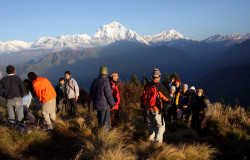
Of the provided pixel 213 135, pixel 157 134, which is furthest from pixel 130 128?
pixel 213 135

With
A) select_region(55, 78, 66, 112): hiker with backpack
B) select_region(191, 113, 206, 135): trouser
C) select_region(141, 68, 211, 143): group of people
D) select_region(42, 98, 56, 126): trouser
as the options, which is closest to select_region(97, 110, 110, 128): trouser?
select_region(141, 68, 211, 143): group of people

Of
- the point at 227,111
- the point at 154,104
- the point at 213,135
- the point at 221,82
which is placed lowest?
the point at 221,82

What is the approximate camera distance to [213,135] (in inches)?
203

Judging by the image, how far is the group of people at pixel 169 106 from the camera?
3.91 metres

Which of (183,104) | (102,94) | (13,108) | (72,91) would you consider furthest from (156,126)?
(13,108)

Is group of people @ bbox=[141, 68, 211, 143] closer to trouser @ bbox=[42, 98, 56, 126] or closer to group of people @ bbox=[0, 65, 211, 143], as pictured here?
group of people @ bbox=[0, 65, 211, 143]

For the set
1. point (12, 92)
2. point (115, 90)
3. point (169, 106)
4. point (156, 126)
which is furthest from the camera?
point (169, 106)

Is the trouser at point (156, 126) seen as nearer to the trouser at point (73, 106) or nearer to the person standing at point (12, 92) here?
the person standing at point (12, 92)

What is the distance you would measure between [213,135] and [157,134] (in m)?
2.24

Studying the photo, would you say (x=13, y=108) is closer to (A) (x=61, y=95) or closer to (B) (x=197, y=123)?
(A) (x=61, y=95)

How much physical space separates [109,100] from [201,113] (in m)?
2.98

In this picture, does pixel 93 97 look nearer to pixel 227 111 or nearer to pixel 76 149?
pixel 76 149

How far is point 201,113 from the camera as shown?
5191 millimetres

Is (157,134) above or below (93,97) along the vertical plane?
below
